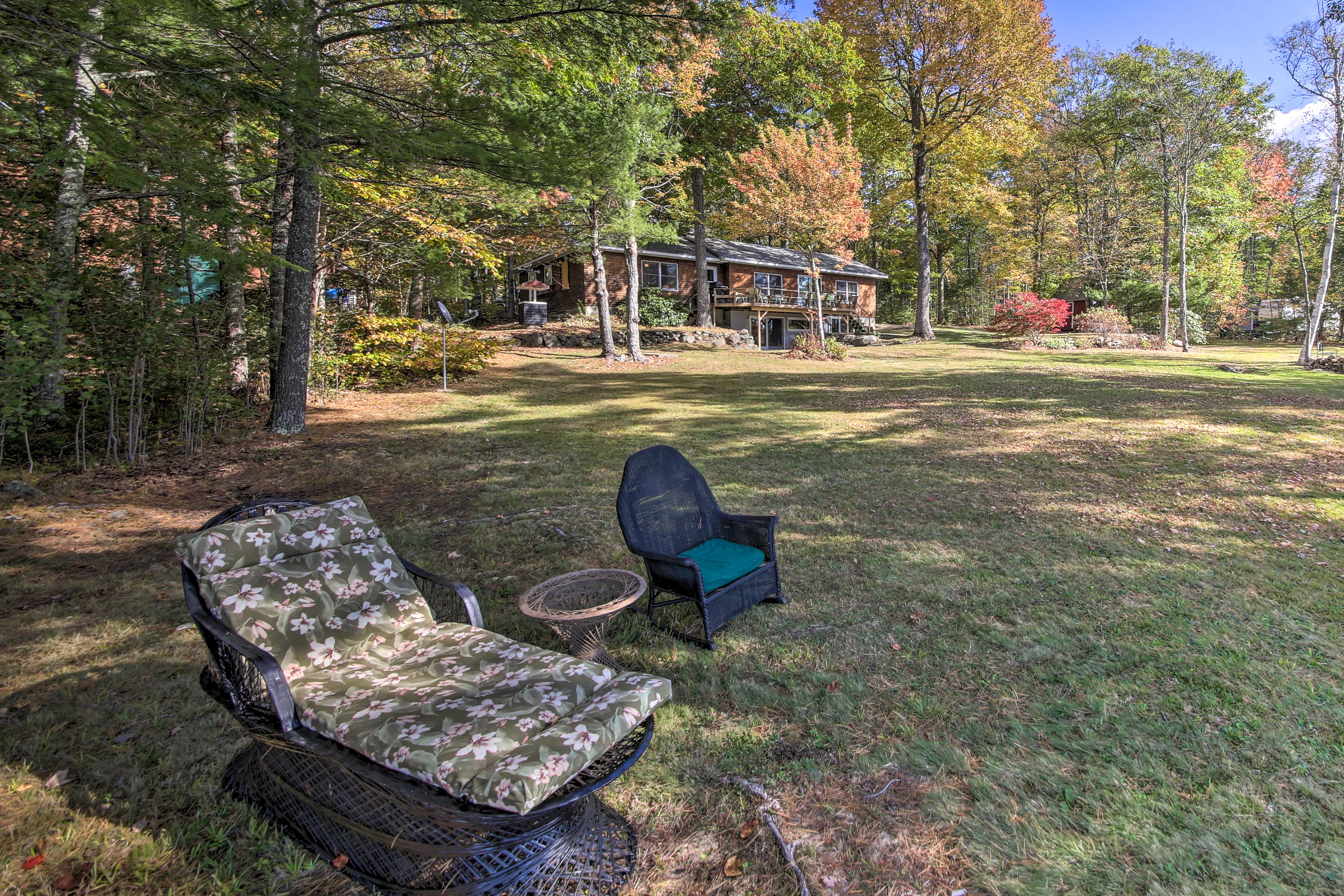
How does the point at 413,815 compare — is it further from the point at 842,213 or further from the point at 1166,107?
the point at 1166,107

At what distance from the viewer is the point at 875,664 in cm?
354

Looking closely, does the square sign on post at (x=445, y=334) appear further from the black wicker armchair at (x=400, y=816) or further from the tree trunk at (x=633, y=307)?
Answer: the black wicker armchair at (x=400, y=816)

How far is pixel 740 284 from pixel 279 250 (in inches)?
958

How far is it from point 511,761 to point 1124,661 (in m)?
3.46

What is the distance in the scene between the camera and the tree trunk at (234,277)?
4.87 meters

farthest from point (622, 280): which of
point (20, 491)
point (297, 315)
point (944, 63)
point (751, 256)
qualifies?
point (20, 491)

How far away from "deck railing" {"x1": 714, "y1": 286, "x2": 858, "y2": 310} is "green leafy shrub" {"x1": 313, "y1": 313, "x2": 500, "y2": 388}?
52.6ft

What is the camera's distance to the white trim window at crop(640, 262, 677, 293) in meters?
29.1

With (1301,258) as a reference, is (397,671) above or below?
below

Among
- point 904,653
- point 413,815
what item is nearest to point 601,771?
point 413,815

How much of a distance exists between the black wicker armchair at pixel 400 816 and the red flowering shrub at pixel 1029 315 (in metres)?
29.7

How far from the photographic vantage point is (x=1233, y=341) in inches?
1251

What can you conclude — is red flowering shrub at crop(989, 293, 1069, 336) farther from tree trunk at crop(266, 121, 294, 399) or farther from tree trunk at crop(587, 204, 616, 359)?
tree trunk at crop(266, 121, 294, 399)

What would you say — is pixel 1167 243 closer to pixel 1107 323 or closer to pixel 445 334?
pixel 1107 323
